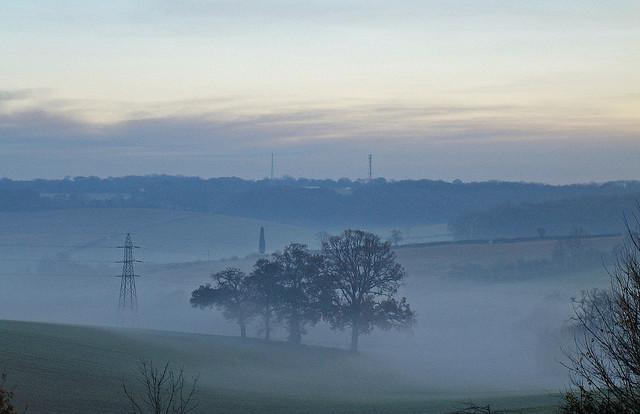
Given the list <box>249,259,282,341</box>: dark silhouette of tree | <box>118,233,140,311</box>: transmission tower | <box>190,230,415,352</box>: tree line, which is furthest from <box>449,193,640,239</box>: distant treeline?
<box>249,259,282,341</box>: dark silhouette of tree

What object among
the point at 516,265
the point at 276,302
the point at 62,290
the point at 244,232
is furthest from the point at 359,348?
the point at 244,232

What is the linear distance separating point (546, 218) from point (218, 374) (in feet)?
422

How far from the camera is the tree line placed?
67.1m

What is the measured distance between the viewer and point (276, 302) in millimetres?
69062

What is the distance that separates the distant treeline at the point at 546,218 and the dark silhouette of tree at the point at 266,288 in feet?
291

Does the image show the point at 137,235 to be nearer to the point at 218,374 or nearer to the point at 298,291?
the point at 298,291

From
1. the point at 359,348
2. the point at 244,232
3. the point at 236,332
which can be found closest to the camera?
the point at 359,348

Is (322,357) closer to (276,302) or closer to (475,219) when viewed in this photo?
(276,302)

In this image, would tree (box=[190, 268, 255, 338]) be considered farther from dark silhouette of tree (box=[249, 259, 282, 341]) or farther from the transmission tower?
the transmission tower

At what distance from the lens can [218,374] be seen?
49.6 meters

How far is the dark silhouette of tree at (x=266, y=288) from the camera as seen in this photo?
2724 inches

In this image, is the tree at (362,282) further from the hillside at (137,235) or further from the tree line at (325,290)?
the hillside at (137,235)

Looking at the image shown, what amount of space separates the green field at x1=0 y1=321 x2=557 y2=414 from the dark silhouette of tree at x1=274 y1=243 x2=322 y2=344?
3335 millimetres

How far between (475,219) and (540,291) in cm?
6666
